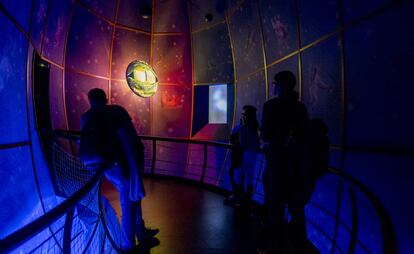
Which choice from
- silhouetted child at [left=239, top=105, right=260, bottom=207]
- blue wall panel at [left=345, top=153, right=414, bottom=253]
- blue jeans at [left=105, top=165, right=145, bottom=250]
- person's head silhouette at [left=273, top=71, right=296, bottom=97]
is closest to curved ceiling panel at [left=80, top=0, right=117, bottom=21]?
silhouetted child at [left=239, top=105, right=260, bottom=207]

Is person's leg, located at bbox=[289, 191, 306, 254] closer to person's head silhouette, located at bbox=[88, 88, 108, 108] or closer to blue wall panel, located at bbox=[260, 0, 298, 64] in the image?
person's head silhouette, located at bbox=[88, 88, 108, 108]

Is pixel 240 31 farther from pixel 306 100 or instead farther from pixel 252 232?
pixel 252 232

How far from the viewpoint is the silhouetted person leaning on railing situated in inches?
85.1

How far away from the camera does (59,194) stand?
4.37 meters

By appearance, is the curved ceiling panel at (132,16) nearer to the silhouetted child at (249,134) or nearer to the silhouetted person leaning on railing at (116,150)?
the silhouetted child at (249,134)

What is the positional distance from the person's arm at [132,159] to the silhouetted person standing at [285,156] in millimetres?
1271

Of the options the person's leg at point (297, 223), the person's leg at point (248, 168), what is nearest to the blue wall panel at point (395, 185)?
the person's leg at point (297, 223)

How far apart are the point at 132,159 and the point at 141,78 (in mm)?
5832

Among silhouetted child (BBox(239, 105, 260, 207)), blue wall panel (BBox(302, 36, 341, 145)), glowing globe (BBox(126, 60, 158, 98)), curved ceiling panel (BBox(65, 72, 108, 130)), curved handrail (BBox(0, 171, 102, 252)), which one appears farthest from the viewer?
glowing globe (BBox(126, 60, 158, 98))

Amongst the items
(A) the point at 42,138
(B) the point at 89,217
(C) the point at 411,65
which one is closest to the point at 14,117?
(A) the point at 42,138

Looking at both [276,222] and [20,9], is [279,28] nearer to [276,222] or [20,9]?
[276,222]

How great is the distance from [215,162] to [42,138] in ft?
14.7

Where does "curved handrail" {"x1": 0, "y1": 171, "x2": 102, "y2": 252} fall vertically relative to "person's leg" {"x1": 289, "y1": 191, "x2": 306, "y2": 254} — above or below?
above

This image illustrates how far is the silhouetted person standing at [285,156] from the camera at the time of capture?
200 cm
